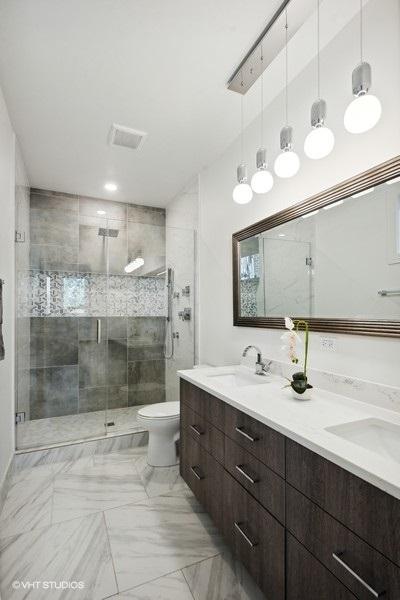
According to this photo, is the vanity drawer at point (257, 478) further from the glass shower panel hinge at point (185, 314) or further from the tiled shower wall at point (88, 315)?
the tiled shower wall at point (88, 315)

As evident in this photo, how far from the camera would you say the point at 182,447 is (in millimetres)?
2078

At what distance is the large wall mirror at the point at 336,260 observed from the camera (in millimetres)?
1298

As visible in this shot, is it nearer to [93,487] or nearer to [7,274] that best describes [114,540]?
[93,487]

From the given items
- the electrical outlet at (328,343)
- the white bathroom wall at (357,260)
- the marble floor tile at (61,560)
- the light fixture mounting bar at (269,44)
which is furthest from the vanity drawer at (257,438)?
the light fixture mounting bar at (269,44)

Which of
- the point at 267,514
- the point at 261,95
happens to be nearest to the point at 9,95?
the point at 261,95

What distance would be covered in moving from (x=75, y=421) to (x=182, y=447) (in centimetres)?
165

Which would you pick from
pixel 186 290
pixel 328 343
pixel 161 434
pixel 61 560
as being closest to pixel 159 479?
pixel 161 434

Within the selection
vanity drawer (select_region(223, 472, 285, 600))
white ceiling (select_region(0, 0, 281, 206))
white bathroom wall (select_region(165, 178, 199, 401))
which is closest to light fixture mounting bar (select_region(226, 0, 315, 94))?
white ceiling (select_region(0, 0, 281, 206))

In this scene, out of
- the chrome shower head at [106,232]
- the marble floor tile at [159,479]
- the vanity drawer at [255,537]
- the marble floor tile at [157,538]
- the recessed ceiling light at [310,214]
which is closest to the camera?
the vanity drawer at [255,537]

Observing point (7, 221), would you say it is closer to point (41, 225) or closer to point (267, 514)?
point (41, 225)

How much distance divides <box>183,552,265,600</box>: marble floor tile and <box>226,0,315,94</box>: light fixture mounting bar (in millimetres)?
2649

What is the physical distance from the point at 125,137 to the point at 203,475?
98.7 inches

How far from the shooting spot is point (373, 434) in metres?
1.18

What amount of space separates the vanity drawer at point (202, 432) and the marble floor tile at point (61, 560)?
71 cm
